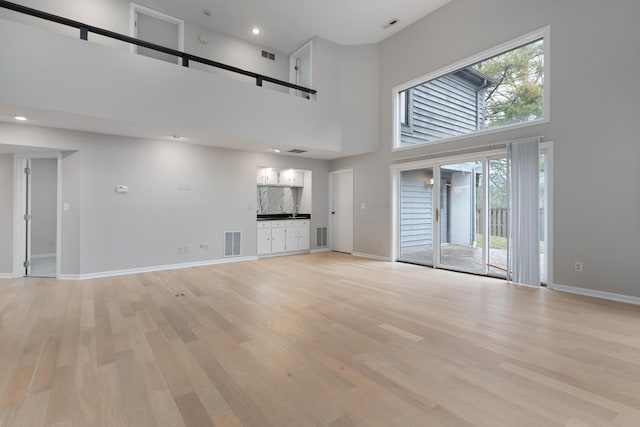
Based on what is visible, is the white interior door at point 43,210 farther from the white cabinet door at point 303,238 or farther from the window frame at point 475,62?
the window frame at point 475,62

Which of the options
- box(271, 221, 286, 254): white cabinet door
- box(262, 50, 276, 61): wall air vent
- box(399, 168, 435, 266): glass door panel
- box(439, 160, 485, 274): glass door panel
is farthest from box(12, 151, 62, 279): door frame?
box(439, 160, 485, 274): glass door panel

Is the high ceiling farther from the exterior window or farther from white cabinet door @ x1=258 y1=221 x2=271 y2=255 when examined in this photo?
white cabinet door @ x1=258 y1=221 x2=271 y2=255

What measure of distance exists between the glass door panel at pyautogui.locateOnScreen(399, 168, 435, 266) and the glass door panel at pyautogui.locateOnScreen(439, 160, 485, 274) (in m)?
0.26

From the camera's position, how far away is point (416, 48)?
5945 mm

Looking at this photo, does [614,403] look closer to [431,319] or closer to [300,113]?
[431,319]

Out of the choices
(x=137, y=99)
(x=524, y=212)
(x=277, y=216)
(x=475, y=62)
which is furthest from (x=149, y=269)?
(x=475, y=62)

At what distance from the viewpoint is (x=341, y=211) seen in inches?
308

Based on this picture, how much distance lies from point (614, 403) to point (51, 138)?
718cm

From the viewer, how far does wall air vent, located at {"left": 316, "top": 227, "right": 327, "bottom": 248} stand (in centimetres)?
Result: 793

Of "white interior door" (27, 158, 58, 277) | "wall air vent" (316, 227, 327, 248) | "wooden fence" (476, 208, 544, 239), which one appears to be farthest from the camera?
"wall air vent" (316, 227, 327, 248)

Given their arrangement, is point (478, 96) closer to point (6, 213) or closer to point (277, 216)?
point (277, 216)

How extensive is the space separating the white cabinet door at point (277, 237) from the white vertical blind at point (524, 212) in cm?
479

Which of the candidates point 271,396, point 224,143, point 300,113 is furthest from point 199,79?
point 271,396

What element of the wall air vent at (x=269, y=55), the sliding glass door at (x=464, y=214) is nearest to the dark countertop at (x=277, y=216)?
the sliding glass door at (x=464, y=214)
